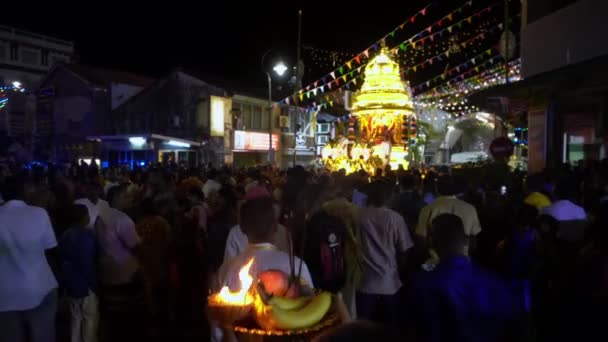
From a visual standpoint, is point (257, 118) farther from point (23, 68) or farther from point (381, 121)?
point (23, 68)

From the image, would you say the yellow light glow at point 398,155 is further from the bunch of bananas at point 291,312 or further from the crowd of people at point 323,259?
the bunch of bananas at point 291,312

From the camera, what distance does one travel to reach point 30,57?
44250mm

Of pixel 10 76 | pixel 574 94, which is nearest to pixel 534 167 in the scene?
pixel 574 94

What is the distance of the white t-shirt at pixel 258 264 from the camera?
302cm

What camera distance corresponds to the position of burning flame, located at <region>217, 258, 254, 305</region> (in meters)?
2.59

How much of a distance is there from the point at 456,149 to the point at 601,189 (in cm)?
4020

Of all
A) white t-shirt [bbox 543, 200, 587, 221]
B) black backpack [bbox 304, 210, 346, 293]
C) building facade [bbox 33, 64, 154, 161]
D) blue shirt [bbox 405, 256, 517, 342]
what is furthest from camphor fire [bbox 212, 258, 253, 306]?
building facade [bbox 33, 64, 154, 161]

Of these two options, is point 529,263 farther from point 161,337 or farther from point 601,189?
point 161,337

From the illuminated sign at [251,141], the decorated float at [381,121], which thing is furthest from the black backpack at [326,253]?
the illuminated sign at [251,141]

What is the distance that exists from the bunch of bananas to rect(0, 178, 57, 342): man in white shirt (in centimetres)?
296

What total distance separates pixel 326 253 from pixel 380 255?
66cm

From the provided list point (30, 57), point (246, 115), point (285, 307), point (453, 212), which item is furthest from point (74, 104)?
point (285, 307)

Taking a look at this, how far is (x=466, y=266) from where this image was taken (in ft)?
9.20

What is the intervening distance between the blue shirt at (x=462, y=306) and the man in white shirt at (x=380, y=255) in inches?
91.9
